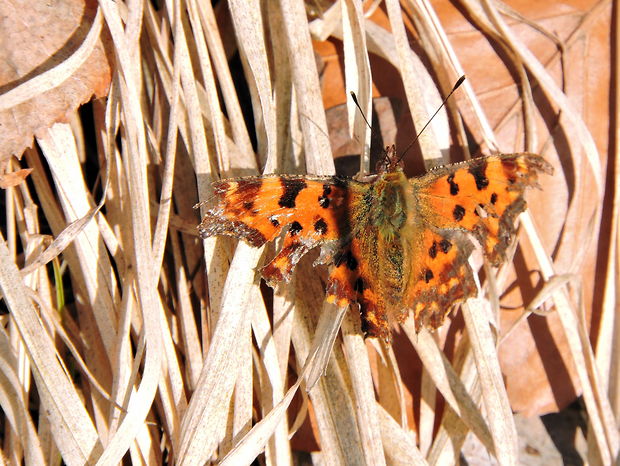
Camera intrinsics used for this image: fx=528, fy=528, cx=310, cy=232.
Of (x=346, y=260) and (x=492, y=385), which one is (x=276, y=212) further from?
(x=492, y=385)

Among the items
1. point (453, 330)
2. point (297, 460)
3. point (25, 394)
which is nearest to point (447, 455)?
point (453, 330)

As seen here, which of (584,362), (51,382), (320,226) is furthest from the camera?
(584,362)

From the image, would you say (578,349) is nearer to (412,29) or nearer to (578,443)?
(578,443)

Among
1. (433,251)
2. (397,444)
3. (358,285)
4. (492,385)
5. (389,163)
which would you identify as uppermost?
(389,163)

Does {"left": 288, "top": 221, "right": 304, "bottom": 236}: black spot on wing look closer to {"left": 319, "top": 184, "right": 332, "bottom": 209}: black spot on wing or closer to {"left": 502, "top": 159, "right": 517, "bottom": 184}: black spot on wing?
{"left": 319, "top": 184, "right": 332, "bottom": 209}: black spot on wing

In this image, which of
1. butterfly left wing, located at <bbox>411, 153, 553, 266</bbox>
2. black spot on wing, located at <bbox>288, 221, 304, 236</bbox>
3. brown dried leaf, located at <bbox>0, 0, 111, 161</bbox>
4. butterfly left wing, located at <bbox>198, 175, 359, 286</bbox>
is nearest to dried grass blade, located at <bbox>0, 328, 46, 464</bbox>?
brown dried leaf, located at <bbox>0, 0, 111, 161</bbox>

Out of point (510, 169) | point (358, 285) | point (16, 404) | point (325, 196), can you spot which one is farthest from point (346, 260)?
point (16, 404)

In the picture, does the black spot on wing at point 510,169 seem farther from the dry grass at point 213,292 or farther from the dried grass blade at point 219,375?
the dried grass blade at point 219,375
